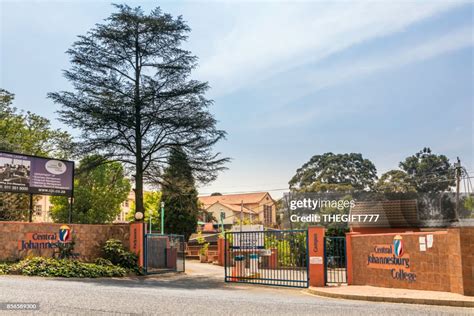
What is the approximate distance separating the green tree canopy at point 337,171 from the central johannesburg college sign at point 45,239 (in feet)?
269

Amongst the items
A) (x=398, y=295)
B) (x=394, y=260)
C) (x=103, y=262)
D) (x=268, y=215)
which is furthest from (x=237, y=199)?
(x=398, y=295)

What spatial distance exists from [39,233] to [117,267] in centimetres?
374

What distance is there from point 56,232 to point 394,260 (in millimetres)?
14794

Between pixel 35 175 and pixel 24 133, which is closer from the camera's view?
pixel 35 175

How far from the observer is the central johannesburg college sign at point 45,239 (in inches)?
869

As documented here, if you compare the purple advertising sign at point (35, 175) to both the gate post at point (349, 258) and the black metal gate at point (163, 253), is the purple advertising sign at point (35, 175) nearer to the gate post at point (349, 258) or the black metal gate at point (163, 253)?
the black metal gate at point (163, 253)

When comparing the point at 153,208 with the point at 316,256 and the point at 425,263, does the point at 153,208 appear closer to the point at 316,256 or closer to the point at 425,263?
the point at 316,256

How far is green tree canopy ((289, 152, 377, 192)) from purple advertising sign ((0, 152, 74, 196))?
8021 centimetres

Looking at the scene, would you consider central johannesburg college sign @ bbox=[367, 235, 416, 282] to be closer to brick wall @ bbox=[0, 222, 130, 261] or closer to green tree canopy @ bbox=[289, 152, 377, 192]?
brick wall @ bbox=[0, 222, 130, 261]

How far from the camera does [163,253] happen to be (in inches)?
1069

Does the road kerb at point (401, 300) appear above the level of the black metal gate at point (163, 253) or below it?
below

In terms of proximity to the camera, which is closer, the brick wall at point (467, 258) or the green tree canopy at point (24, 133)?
the brick wall at point (467, 258)

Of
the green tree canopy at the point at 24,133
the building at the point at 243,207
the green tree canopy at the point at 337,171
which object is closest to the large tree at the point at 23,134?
the green tree canopy at the point at 24,133

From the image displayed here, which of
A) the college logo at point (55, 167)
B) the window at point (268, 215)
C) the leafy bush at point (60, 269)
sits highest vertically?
the college logo at point (55, 167)
